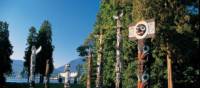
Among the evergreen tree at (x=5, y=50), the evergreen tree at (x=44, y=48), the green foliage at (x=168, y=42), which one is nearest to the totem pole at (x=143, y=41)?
the green foliage at (x=168, y=42)

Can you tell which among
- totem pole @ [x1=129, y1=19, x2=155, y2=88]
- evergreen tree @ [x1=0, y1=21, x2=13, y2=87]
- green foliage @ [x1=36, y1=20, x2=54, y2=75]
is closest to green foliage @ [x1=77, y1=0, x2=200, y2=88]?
totem pole @ [x1=129, y1=19, x2=155, y2=88]

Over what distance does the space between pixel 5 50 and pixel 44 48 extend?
36.6 ft

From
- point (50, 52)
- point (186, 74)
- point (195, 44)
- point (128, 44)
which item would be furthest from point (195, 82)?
point (50, 52)

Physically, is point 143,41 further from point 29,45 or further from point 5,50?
point 29,45

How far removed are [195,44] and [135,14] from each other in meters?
6.87

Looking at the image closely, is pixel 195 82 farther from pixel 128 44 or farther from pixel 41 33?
pixel 41 33

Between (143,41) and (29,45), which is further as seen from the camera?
(29,45)

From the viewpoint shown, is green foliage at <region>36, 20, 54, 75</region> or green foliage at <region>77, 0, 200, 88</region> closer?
green foliage at <region>77, 0, 200, 88</region>

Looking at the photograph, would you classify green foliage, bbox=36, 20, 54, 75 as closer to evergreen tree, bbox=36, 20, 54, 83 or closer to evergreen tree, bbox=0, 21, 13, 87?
evergreen tree, bbox=36, 20, 54, 83

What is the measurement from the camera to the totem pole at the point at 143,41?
1612cm

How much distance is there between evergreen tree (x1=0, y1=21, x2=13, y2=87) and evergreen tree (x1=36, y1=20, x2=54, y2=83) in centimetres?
623

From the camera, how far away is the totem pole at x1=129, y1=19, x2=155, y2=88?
16.1 meters

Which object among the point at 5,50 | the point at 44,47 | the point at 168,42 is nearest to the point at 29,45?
the point at 44,47

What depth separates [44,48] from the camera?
9412 centimetres
